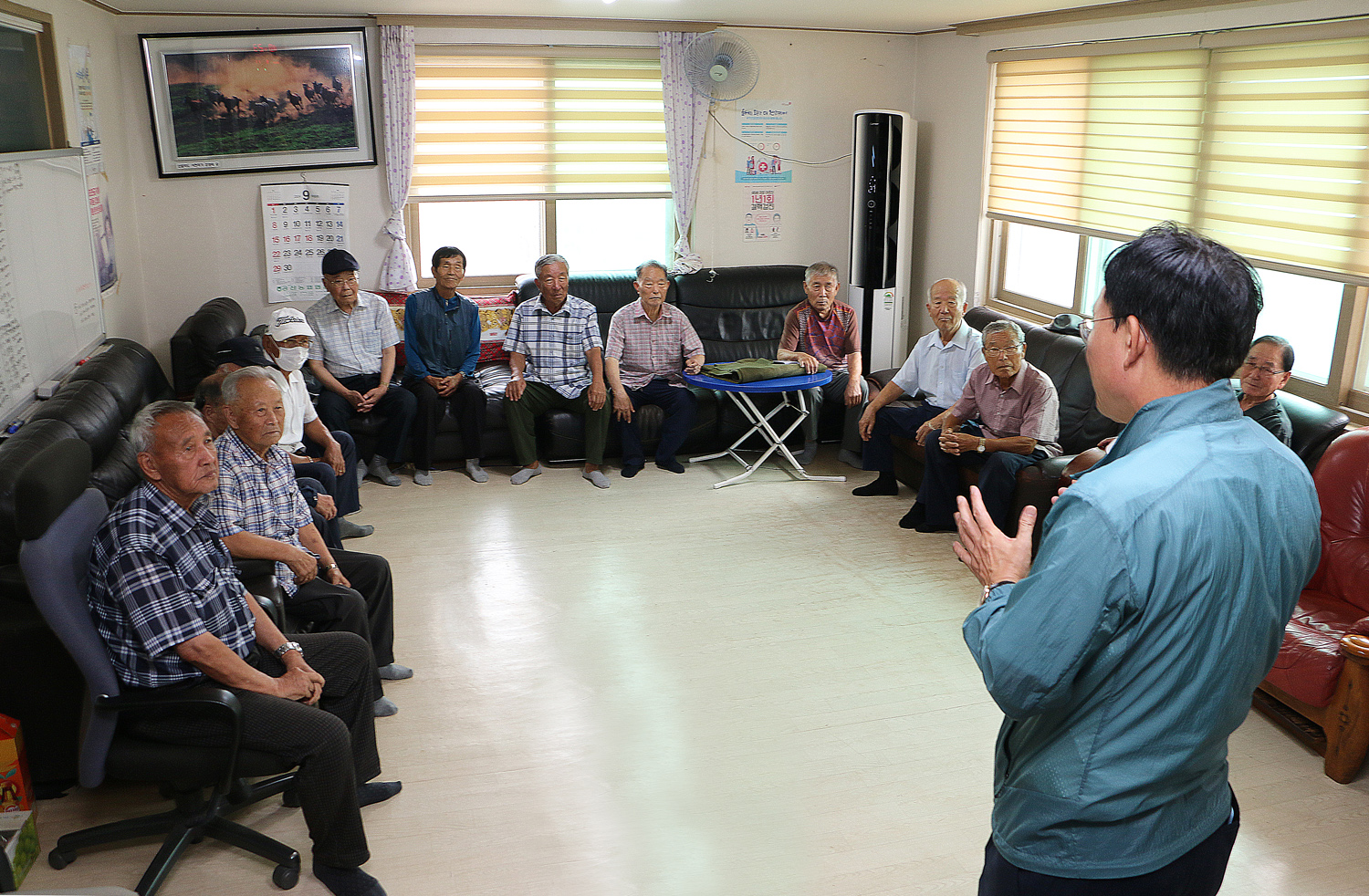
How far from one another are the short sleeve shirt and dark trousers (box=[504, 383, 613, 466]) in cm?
204

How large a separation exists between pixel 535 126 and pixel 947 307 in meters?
3.01

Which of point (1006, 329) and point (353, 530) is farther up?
point (1006, 329)

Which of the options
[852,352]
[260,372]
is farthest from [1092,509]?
[852,352]

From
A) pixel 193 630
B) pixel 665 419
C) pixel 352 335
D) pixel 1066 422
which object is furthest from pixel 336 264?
pixel 1066 422

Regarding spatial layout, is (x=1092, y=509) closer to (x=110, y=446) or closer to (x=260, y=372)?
(x=260, y=372)

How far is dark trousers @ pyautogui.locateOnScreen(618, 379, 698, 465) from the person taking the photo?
5.94 metres

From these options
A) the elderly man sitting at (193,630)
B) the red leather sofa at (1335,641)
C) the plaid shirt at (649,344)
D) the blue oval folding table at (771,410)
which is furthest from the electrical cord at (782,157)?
the elderly man sitting at (193,630)

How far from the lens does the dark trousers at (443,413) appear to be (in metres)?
5.77

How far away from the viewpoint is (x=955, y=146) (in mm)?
6777

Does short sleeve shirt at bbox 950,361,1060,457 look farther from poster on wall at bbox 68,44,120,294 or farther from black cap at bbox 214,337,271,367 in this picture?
poster on wall at bbox 68,44,120,294

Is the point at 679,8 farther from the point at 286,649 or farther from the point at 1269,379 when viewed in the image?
the point at 286,649

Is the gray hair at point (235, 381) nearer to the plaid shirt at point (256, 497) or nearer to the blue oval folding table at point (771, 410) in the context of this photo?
the plaid shirt at point (256, 497)

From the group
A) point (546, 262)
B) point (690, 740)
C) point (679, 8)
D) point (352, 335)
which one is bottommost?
point (690, 740)

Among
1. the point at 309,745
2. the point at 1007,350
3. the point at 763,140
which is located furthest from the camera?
the point at 763,140
